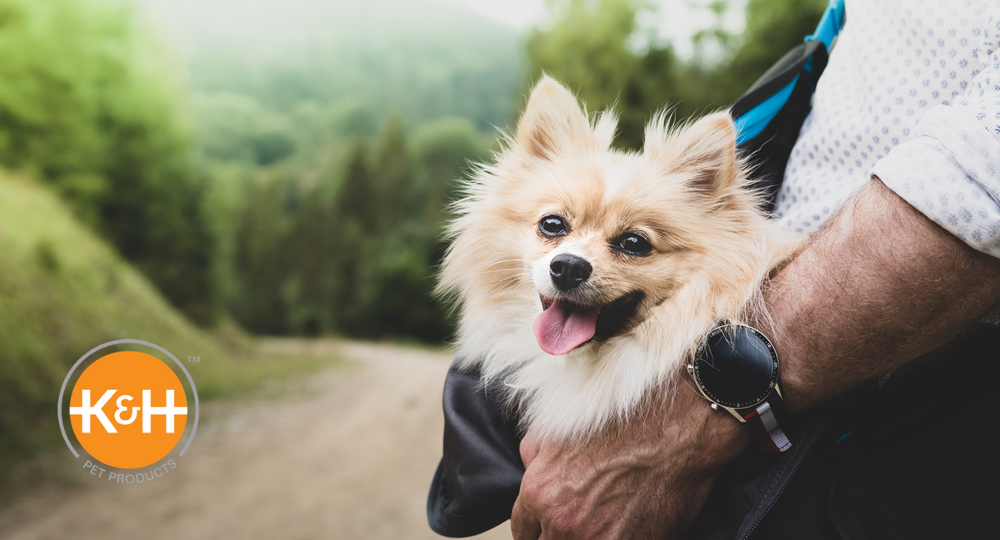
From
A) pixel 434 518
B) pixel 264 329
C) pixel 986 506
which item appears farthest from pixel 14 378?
pixel 264 329

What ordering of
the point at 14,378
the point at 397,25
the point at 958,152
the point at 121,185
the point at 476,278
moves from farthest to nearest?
the point at 397,25
the point at 121,185
the point at 14,378
the point at 476,278
the point at 958,152

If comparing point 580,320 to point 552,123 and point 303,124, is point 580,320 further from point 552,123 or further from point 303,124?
point 303,124

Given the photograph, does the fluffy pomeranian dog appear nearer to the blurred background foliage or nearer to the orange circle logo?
the blurred background foliage

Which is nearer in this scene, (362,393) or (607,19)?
(362,393)

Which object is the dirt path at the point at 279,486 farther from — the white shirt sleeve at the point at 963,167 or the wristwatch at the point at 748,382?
the white shirt sleeve at the point at 963,167

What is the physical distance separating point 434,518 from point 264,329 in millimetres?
29861

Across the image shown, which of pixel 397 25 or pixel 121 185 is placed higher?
pixel 121 185

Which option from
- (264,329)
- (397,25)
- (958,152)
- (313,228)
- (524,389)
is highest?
(958,152)

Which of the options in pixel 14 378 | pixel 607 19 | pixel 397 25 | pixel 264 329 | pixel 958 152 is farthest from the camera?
pixel 397 25

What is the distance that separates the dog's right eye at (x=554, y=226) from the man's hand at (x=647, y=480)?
53cm

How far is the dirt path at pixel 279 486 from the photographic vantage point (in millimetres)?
5375

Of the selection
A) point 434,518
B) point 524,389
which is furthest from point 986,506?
point 434,518

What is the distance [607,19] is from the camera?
15852 mm

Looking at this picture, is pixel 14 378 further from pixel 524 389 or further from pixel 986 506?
pixel 986 506
